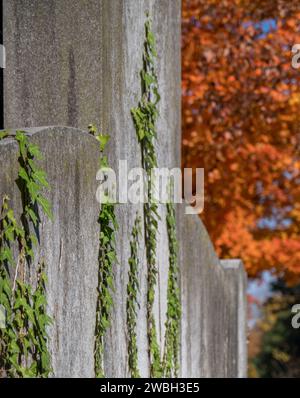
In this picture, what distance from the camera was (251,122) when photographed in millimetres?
9484

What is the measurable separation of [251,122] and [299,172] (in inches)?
42.5

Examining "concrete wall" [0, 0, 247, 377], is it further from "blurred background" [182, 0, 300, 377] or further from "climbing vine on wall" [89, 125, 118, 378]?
"blurred background" [182, 0, 300, 377]

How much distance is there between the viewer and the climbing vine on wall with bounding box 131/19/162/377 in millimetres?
5328

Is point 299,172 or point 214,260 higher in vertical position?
point 299,172

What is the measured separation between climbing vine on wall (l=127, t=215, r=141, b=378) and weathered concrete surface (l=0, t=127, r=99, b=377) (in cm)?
50

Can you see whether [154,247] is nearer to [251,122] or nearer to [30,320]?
[30,320]

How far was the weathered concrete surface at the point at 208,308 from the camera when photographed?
6.12m

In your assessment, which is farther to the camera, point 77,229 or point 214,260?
point 214,260

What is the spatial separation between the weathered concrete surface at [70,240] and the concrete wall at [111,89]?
1.1 inches

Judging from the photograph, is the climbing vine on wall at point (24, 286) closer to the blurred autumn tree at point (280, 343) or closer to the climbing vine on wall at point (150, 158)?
the climbing vine on wall at point (150, 158)

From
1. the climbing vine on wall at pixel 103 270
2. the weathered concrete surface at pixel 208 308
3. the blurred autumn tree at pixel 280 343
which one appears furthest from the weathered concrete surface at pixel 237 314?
the blurred autumn tree at pixel 280 343

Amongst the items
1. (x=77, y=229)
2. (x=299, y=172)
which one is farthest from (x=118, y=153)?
(x=299, y=172)

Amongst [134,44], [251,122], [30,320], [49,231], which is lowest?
[30,320]

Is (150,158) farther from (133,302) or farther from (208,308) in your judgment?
(208,308)
